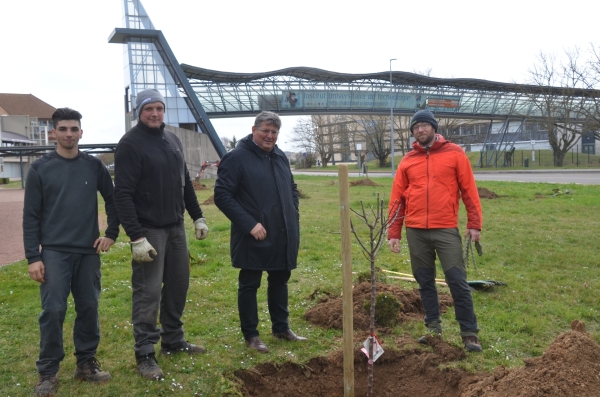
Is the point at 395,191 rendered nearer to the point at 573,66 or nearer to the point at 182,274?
the point at 182,274

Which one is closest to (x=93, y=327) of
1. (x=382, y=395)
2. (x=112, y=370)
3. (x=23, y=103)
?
(x=112, y=370)

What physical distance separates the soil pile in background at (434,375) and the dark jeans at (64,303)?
118 cm

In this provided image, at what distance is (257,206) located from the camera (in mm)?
4566

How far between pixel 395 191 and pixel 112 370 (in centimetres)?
286

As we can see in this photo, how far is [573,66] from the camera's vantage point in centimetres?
3052

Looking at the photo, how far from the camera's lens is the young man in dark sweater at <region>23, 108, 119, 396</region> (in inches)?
150

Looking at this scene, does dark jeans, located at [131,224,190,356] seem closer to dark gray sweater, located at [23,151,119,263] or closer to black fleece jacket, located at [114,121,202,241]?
black fleece jacket, located at [114,121,202,241]

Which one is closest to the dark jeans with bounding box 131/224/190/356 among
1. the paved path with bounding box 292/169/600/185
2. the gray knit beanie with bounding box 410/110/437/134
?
the gray knit beanie with bounding box 410/110/437/134

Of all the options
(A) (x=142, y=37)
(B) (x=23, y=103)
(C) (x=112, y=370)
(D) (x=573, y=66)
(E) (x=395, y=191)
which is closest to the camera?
(C) (x=112, y=370)

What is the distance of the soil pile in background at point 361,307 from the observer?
529 centimetres

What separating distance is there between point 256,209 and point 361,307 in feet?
5.39

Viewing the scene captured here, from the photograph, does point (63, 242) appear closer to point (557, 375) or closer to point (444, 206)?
point (444, 206)

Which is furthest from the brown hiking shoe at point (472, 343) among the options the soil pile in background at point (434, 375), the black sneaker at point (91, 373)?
the black sneaker at point (91, 373)

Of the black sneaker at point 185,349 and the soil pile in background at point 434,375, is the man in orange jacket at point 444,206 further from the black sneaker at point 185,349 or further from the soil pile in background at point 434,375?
the black sneaker at point 185,349
